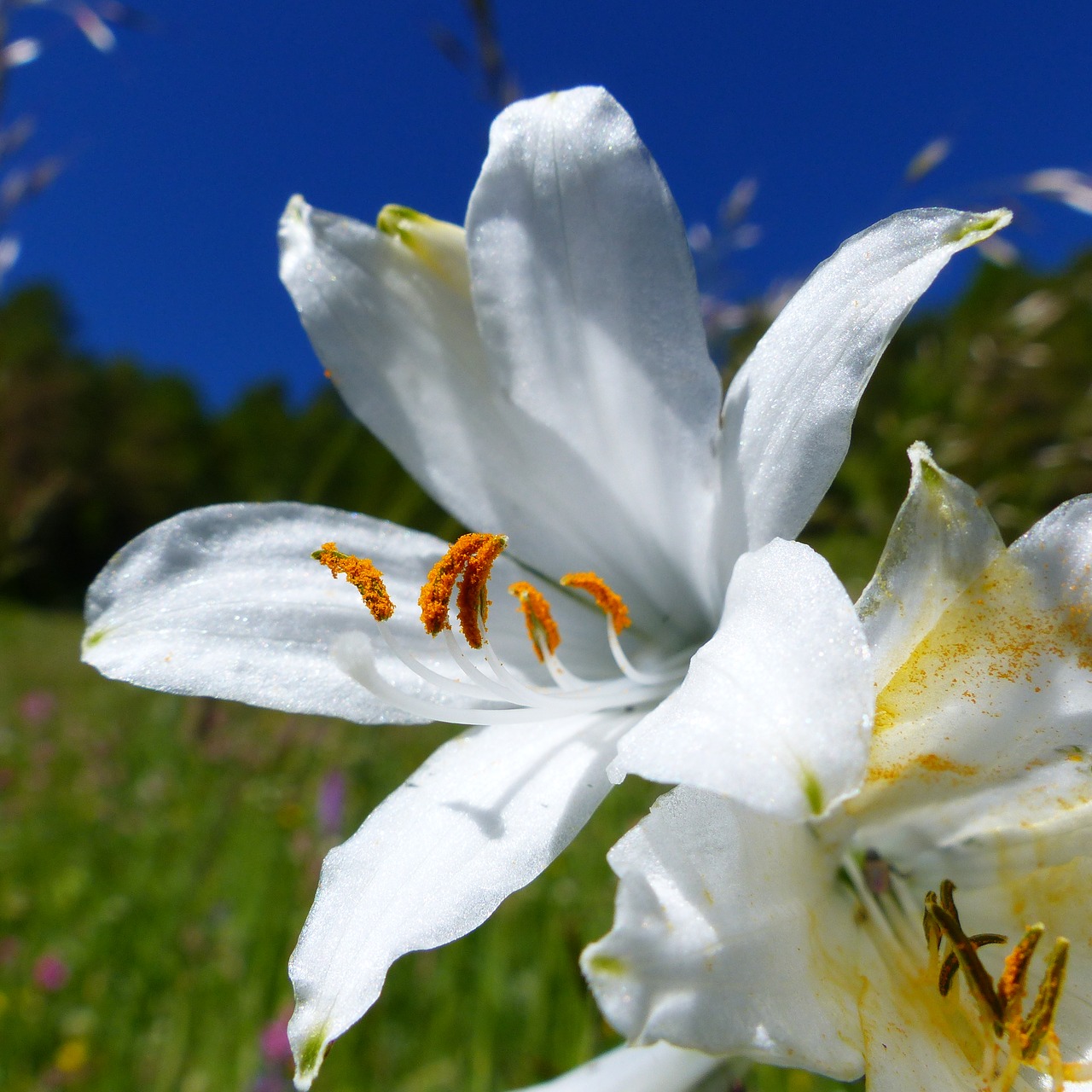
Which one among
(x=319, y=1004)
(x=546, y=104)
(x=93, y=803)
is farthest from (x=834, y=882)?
(x=93, y=803)

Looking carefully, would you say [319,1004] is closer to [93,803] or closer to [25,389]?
[93,803]

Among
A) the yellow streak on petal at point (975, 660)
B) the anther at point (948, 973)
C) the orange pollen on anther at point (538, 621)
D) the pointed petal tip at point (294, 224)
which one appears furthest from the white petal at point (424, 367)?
the anther at point (948, 973)

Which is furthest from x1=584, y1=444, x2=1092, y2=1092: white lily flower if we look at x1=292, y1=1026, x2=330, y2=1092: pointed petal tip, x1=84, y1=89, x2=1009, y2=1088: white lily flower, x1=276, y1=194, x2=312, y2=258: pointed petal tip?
x1=276, y1=194, x2=312, y2=258: pointed petal tip

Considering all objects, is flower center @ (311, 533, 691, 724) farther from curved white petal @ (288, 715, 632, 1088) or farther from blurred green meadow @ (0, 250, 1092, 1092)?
blurred green meadow @ (0, 250, 1092, 1092)

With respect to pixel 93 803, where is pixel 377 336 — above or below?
above

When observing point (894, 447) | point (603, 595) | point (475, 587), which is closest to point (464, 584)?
point (475, 587)

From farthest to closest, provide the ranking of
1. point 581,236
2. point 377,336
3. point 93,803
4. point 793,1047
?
1. point 93,803
2. point 377,336
3. point 581,236
4. point 793,1047

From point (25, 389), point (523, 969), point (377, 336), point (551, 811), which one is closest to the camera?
A: point (551, 811)

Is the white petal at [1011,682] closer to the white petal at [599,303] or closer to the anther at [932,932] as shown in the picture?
the anther at [932,932]
